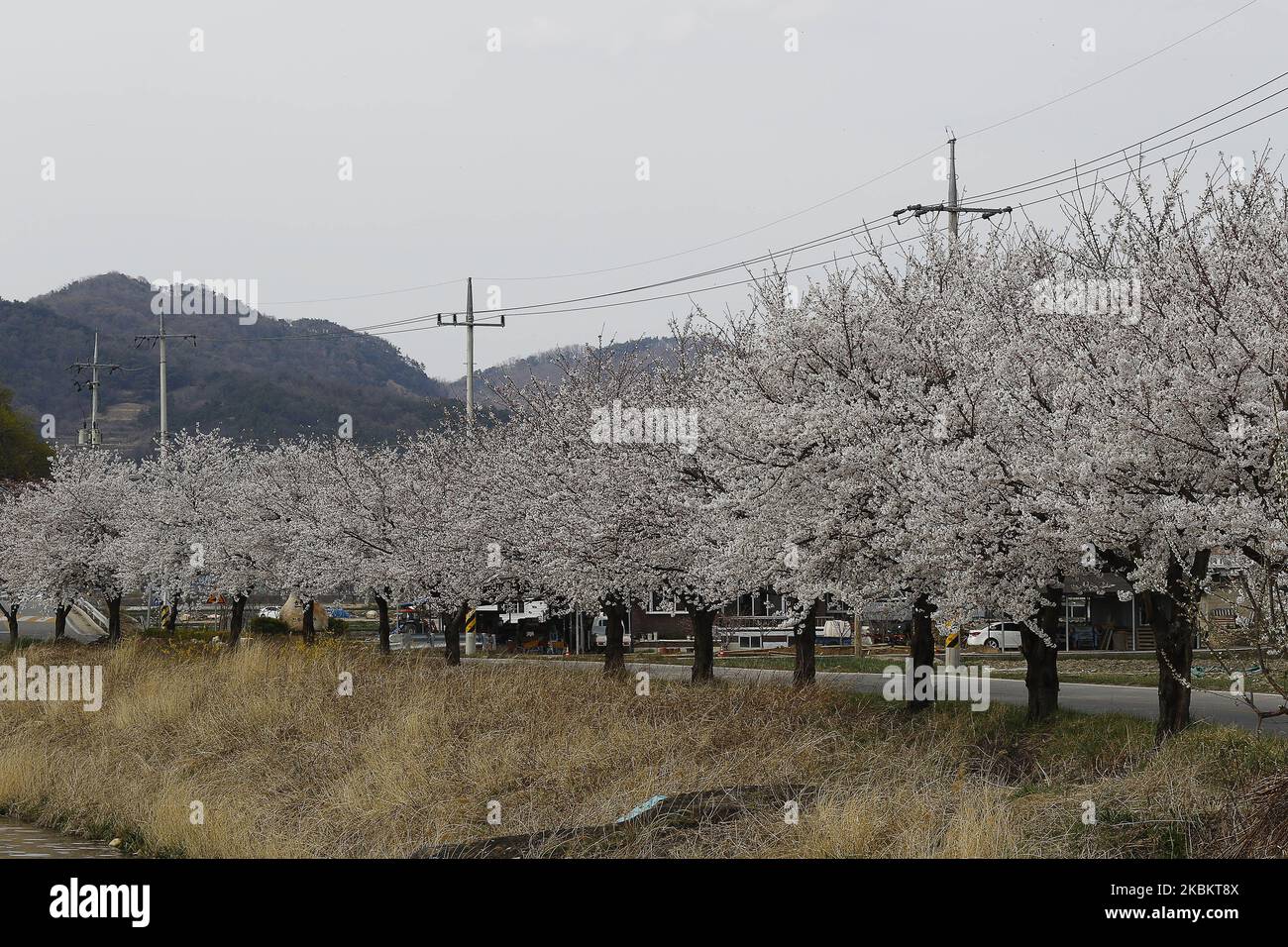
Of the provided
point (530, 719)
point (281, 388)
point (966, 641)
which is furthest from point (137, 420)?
point (530, 719)

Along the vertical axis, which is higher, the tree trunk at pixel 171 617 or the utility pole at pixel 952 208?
the utility pole at pixel 952 208

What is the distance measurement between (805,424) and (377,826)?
22.2 ft

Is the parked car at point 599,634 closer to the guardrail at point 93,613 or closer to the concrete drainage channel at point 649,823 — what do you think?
the guardrail at point 93,613

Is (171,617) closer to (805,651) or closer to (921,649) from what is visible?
(805,651)

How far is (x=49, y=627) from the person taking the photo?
58.2 meters

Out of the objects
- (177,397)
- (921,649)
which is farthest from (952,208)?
(177,397)

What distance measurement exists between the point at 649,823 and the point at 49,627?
173 feet

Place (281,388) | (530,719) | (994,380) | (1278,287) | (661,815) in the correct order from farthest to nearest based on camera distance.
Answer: (281,388) < (530,719) < (994,380) < (1278,287) < (661,815)

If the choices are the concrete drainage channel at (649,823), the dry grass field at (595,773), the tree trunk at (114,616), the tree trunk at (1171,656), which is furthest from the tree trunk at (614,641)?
the tree trunk at (114,616)

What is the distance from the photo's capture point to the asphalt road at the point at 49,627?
165 ft

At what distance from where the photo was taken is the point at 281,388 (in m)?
165

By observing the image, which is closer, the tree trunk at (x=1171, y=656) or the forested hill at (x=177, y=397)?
the tree trunk at (x=1171, y=656)

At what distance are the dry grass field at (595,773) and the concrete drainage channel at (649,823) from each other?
35 mm
